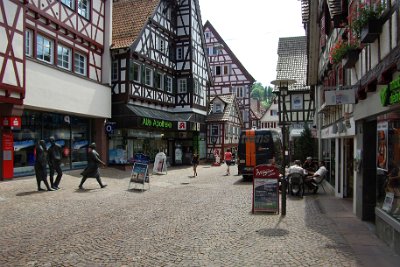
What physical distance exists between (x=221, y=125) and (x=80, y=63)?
2052 centimetres

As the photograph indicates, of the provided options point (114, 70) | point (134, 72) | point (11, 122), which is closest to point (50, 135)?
point (11, 122)

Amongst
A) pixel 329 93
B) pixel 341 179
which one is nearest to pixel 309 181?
pixel 341 179

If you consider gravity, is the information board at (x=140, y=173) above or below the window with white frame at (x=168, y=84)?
below

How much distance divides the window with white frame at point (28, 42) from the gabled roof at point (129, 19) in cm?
658

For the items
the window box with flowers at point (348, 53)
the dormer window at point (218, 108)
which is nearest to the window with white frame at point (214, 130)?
the dormer window at point (218, 108)

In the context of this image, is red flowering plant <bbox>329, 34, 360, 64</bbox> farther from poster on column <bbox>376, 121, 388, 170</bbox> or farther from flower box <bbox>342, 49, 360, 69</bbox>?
poster on column <bbox>376, 121, 388, 170</bbox>

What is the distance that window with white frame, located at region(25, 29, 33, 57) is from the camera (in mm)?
16766

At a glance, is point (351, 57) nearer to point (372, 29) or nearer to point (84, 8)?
point (372, 29)

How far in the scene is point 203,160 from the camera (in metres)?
36.5

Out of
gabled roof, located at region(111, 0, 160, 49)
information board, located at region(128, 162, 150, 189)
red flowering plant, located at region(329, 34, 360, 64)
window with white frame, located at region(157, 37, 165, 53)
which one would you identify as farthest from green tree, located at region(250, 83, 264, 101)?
red flowering plant, located at region(329, 34, 360, 64)

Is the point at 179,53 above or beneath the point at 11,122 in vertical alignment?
above

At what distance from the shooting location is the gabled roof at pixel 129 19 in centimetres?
2439

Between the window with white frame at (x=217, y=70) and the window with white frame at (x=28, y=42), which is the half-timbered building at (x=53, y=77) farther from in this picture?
the window with white frame at (x=217, y=70)

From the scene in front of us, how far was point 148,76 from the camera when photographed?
87.8 feet
